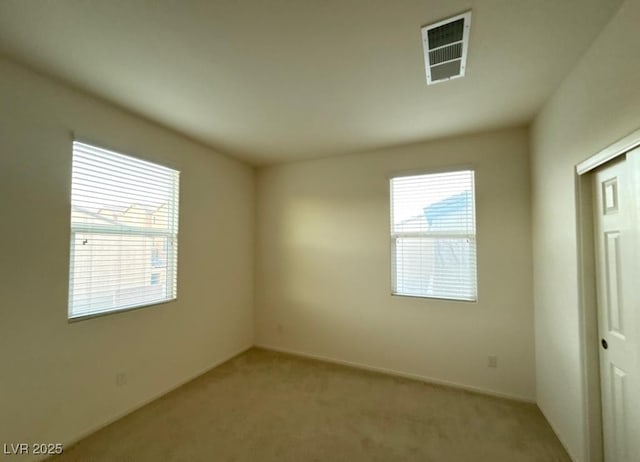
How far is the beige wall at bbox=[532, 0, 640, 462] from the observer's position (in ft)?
4.62

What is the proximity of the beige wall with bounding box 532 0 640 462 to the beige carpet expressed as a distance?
0.40 metres

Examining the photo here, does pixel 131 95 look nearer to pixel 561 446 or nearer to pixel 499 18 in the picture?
pixel 499 18

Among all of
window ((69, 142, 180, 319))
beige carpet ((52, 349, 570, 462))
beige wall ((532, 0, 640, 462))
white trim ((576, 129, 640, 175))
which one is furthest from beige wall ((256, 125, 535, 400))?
window ((69, 142, 180, 319))

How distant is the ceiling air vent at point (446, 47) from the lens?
4.87 ft

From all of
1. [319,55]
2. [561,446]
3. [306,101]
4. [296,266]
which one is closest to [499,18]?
[319,55]

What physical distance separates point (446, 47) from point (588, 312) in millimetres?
1951

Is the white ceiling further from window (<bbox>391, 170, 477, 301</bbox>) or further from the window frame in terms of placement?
window (<bbox>391, 170, 477, 301</bbox>)

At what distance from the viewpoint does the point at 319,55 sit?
1732mm

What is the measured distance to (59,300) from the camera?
2.02m

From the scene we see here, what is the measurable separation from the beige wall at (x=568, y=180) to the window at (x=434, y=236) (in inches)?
23.3

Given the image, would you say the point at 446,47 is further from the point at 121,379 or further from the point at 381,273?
the point at 121,379

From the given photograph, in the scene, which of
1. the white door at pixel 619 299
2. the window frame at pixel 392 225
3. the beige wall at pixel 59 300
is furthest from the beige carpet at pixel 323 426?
the window frame at pixel 392 225

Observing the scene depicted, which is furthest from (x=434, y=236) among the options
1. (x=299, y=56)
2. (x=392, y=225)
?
(x=299, y=56)

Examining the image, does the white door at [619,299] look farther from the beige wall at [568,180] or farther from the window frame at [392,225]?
the window frame at [392,225]
